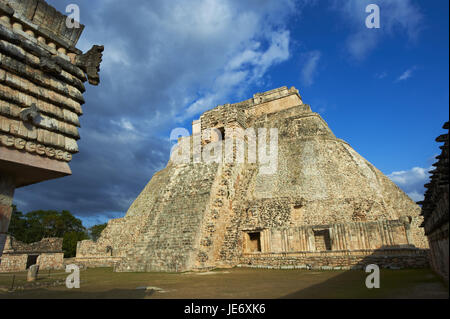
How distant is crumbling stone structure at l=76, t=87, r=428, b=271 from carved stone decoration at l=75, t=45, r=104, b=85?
7.23m

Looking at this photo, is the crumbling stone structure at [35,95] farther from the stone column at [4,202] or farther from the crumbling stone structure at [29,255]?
the crumbling stone structure at [29,255]

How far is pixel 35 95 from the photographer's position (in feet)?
13.4

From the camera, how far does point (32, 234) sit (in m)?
33.1

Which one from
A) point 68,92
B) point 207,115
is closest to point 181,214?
point 207,115

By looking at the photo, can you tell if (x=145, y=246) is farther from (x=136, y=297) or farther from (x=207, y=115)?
(x=207, y=115)

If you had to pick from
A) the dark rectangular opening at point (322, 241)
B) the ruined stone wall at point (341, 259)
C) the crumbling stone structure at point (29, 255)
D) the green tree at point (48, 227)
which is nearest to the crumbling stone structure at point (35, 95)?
the ruined stone wall at point (341, 259)

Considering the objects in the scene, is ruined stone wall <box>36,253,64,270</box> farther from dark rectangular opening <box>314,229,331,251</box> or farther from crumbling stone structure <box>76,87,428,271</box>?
dark rectangular opening <box>314,229,331,251</box>

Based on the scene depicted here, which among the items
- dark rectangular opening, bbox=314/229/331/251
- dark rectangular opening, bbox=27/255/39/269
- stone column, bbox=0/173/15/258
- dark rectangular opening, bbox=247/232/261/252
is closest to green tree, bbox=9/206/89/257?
dark rectangular opening, bbox=27/255/39/269

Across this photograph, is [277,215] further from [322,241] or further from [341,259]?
[341,259]

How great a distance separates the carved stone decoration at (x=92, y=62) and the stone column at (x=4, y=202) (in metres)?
2.18

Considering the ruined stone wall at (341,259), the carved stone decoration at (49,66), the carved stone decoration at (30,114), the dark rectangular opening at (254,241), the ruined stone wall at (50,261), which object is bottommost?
the ruined stone wall at (50,261)

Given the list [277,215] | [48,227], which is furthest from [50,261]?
[48,227]

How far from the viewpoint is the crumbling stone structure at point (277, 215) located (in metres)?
10.2
